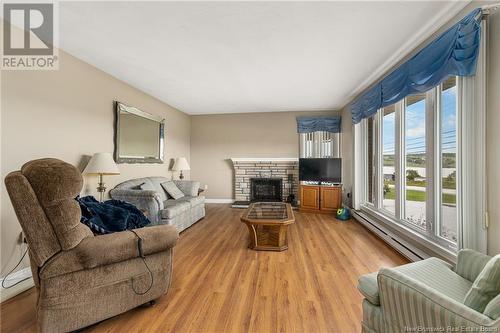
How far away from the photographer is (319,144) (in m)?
5.56

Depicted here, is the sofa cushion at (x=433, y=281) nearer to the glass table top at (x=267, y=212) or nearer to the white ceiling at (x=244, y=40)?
the glass table top at (x=267, y=212)

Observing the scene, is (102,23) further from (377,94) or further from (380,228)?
(380,228)

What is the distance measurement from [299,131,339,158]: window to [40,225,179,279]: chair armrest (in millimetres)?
4650

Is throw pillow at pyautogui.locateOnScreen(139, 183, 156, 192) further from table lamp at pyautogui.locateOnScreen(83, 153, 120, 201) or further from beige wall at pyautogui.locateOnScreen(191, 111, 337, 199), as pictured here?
beige wall at pyautogui.locateOnScreen(191, 111, 337, 199)

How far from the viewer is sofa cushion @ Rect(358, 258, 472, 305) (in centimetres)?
124

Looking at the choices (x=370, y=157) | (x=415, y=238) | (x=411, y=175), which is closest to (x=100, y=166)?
(x=415, y=238)

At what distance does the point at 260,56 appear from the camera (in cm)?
263

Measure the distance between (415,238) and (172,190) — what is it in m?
3.88

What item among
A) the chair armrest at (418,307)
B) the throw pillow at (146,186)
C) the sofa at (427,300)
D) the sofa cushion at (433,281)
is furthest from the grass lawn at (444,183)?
the throw pillow at (146,186)

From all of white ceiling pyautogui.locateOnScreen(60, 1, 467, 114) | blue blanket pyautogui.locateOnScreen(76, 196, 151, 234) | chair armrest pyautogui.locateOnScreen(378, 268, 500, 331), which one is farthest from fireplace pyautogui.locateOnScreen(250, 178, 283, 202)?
chair armrest pyautogui.locateOnScreen(378, 268, 500, 331)

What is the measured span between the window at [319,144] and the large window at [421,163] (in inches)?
68.2

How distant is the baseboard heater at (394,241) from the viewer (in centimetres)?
232

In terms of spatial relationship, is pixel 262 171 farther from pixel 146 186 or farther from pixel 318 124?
pixel 146 186

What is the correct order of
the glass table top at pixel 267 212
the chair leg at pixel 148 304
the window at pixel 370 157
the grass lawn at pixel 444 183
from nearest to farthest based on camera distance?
the chair leg at pixel 148 304 < the grass lawn at pixel 444 183 < the glass table top at pixel 267 212 < the window at pixel 370 157
